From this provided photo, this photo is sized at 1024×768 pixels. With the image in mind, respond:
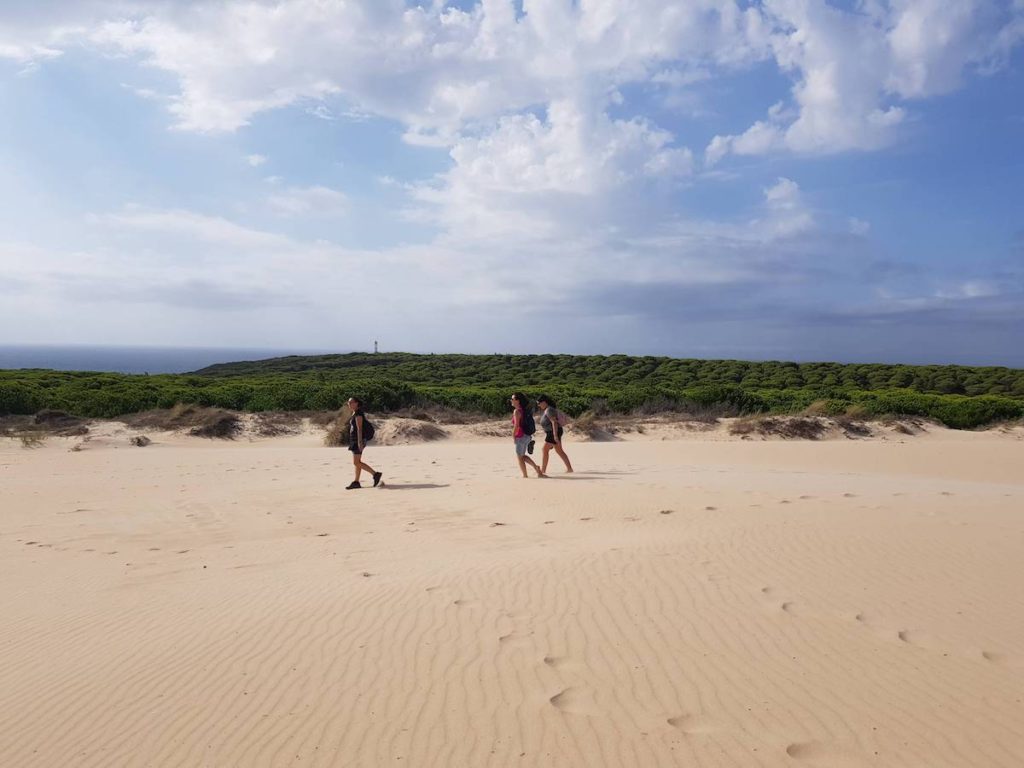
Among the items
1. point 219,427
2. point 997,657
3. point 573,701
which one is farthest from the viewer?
point 219,427

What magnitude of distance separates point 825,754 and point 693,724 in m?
0.70

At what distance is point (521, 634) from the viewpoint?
5.50m

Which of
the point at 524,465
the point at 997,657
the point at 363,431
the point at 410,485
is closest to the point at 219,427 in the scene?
the point at 410,485

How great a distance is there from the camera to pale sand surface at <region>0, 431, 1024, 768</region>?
400 cm

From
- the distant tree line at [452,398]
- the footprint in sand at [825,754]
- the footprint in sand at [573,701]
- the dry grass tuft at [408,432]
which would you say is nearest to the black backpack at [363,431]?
the dry grass tuft at [408,432]

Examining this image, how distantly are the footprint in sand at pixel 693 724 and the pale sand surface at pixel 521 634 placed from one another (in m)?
0.01

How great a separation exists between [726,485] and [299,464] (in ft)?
33.9

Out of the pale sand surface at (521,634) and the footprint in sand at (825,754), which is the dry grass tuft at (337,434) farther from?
the footprint in sand at (825,754)

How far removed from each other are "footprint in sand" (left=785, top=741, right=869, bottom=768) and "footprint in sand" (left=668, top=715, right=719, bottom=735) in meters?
0.42

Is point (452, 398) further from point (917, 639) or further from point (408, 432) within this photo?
point (917, 639)

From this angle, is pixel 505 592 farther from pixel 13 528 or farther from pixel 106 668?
pixel 13 528

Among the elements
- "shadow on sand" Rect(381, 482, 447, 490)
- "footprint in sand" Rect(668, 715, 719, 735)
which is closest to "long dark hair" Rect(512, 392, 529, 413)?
"shadow on sand" Rect(381, 482, 447, 490)

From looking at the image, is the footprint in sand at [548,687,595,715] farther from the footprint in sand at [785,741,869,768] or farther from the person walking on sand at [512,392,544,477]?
the person walking on sand at [512,392,544,477]

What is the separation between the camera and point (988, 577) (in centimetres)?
698
